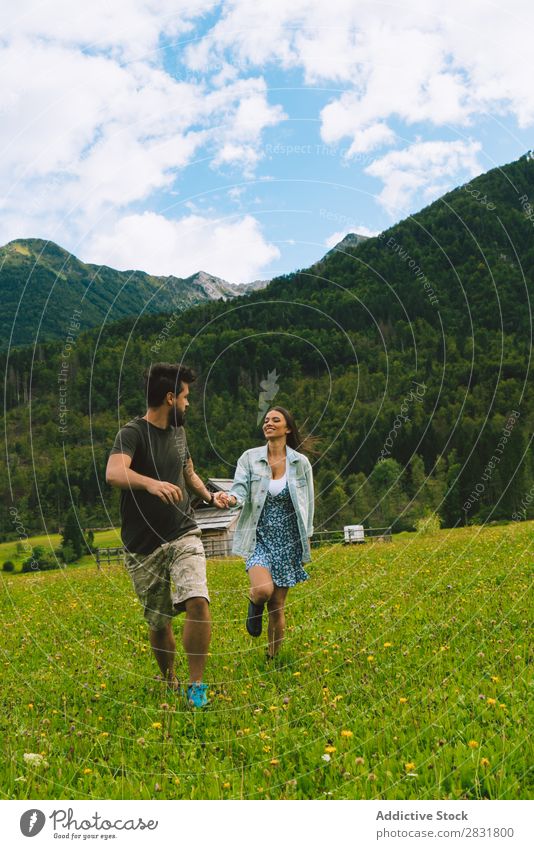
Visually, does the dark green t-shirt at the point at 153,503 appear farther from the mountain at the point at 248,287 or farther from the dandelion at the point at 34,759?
the mountain at the point at 248,287

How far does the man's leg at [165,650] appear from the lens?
7305 mm

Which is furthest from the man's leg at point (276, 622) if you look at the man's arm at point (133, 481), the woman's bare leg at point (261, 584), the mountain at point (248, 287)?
the mountain at point (248, 287)

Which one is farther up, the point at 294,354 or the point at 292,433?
the point at 294,354

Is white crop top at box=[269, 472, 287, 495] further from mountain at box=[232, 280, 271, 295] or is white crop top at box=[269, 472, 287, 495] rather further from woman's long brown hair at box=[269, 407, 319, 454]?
mountain at box=[232, 280, 271, 295]

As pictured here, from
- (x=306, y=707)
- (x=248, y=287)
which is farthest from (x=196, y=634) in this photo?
(x=248, y=287)

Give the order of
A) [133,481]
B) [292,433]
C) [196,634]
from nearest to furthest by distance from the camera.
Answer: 1. [133,481]
2. [196,634]
3. [292,433]

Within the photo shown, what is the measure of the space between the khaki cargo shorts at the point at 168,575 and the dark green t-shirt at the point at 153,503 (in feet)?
0.34

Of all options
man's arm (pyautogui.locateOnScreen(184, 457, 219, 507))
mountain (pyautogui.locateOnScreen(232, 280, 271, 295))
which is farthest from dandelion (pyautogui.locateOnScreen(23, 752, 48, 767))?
mountain (pyautogui.locateOnScreen(232, 280, 271, 295))

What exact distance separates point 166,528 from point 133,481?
1.01 m

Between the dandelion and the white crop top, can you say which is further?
the white crop top

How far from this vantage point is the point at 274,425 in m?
8.52

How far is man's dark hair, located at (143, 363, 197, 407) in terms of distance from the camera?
272 inches

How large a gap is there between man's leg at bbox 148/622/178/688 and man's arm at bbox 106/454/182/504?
1.76 metres

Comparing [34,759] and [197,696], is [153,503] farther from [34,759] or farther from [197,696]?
[34,759]
